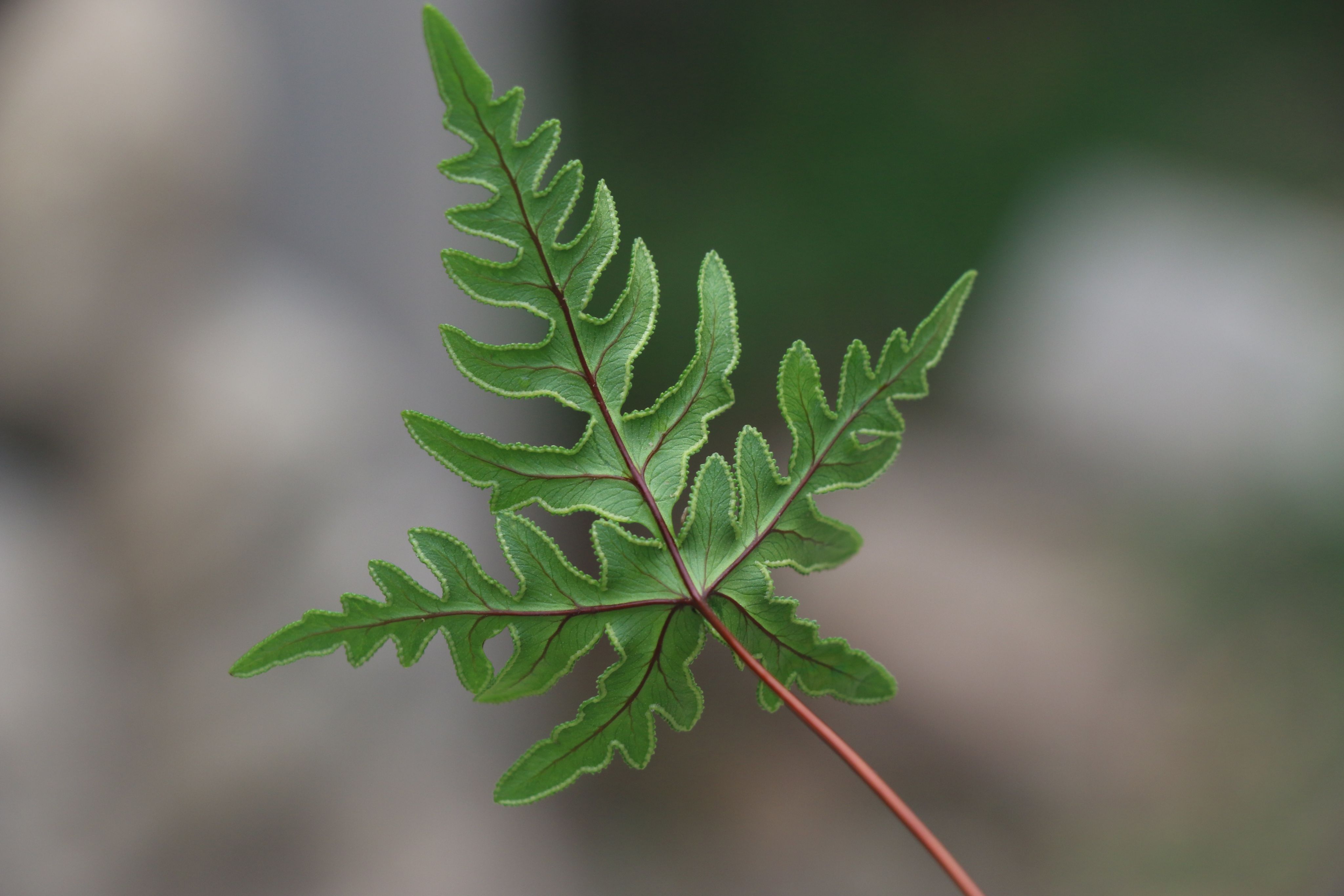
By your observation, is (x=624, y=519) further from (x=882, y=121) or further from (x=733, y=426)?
(x=882, y=121)

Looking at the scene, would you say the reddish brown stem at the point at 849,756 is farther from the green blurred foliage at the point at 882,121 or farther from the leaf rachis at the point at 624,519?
the green blurred foliage at the point at 882,121

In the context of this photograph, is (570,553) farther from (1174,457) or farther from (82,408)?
(1174,457)

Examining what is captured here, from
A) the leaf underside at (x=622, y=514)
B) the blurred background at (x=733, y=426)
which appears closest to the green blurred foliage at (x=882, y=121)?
the blurred background at (x=733, y=426)

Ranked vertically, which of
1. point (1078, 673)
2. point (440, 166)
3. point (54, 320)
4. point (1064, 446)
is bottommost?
point (1078, 673)

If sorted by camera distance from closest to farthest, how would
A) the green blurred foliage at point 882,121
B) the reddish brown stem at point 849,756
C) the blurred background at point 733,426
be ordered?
1. the reddish brown stem at point 849,756
2. the blurred background at point 733,426
3. the green blurred foliage at point 882,121

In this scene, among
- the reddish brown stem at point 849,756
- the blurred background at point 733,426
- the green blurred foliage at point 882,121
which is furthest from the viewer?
the green blurred foliage at point 882,121

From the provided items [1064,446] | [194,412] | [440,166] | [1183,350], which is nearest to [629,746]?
[440,166]

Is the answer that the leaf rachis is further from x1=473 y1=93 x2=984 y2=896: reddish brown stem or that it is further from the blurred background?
the blurred background
